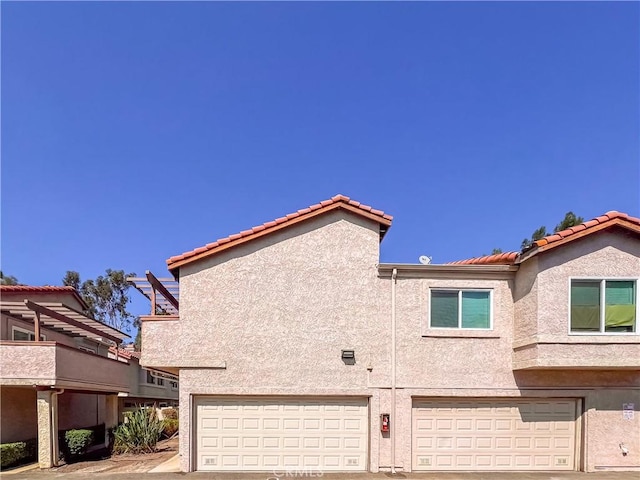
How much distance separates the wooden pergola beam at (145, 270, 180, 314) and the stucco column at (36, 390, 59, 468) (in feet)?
13.8

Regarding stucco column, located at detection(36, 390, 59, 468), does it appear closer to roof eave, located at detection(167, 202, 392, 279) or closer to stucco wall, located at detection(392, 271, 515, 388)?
roof eave, located at detection(167, 202, 392, 279)

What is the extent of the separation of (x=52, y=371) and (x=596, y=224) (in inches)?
609

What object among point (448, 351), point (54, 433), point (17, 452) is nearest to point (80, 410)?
point (17, 452)

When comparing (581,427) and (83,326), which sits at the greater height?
(83,326)

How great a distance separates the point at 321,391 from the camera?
36.1ft

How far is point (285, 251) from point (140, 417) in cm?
817

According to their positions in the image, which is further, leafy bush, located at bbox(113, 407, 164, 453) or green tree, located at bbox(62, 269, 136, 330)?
green tree, located at bbox(62, 269, 136, 330)

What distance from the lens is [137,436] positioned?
1398cm

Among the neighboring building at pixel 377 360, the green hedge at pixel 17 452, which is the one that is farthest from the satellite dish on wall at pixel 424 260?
the green hedge at pixel 17 452

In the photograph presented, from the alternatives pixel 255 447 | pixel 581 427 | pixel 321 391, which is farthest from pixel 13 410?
A: pixel 581 427

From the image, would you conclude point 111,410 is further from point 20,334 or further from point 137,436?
point 20,334

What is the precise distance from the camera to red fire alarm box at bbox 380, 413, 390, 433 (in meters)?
10.9

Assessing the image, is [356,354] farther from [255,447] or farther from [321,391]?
[255,447]

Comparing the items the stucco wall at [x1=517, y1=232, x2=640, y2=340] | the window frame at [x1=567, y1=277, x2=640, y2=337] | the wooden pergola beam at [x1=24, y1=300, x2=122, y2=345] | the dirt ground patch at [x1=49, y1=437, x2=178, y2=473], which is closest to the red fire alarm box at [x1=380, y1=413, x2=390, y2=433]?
the stucco wall at [x1=517, y1=232, x2=640, y2=340]
